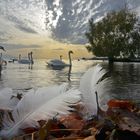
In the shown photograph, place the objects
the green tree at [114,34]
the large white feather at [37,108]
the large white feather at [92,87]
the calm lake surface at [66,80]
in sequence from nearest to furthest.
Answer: the large white feather at [37,108] → the large white feather at [92,87] → the calm lake surface at [66,80] → the green tree at [114,34]

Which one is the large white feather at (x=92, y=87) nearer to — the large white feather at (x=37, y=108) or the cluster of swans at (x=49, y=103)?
the cluster of swans at (x=49, y=103)

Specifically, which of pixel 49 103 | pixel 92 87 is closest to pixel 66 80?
pixel 92 87

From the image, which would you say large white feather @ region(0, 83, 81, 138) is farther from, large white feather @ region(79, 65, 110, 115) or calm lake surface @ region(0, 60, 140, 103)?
calm lake surface @ region(0, 60, 140, 103)

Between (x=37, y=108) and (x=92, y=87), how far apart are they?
22.7 inches

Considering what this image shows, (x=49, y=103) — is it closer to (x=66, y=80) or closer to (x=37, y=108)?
(x=37, y=108)

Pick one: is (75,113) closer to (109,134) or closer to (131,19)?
(109,134)

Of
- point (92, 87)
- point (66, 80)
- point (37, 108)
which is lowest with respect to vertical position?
point (66, 80)

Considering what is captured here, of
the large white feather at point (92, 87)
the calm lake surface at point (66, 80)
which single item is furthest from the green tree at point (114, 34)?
the large white feather at point (92, 87)

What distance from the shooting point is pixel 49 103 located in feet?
12.1

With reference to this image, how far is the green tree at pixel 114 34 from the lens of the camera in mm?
93688

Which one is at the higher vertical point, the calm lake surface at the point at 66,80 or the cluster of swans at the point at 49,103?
the cluster of swans at the point at 49,103

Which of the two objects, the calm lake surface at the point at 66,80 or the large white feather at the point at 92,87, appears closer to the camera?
the large white feather at the point at 92,87

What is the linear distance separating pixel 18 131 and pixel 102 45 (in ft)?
296

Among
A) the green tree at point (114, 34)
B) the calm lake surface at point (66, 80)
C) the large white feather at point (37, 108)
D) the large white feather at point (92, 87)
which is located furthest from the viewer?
the green tree at point (114, 34)
